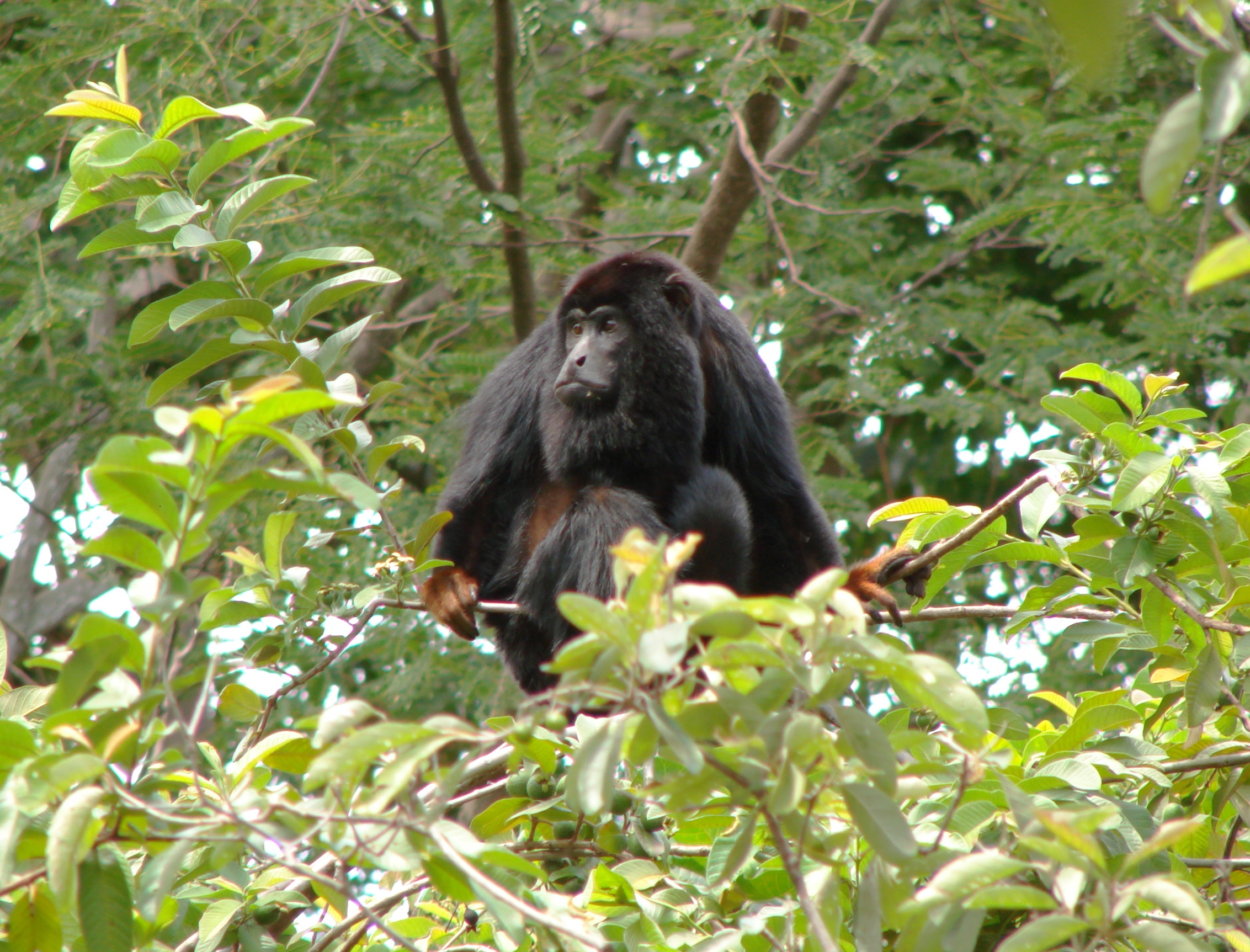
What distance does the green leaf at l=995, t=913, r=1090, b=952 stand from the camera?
1.12m

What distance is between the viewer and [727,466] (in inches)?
139

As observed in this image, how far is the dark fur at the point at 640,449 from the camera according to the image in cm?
329

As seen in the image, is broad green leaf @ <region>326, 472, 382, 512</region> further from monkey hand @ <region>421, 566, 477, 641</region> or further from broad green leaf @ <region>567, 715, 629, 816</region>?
monkey hand @ <region>421, 566, 477, 641</region>

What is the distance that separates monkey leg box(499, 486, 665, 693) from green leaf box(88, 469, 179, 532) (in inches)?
64.7

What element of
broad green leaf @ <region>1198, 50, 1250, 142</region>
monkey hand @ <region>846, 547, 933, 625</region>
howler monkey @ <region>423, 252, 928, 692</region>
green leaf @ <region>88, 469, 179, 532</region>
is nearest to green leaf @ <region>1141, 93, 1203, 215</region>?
broad green leaf @ <region>1198, 50, 1250, 142</region>

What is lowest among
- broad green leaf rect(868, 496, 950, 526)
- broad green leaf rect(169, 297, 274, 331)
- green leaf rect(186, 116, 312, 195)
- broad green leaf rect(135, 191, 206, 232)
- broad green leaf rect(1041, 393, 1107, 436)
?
broad green leaf rect(868, 496, 950, 526)

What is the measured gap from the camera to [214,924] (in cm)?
183

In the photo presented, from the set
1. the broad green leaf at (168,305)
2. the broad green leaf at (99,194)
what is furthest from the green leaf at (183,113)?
the broad green leaf at (168,305)

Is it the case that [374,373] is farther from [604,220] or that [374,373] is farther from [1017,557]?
[1017,557]

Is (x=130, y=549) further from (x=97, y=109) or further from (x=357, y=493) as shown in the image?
(x=97, y=109)

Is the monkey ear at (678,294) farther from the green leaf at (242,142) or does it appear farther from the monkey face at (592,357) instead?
the green leaf at (242,142)

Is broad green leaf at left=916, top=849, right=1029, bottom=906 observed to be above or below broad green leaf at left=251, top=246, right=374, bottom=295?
below

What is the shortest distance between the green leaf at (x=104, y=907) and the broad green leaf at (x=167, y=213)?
100 cm

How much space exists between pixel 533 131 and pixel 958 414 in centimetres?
204
